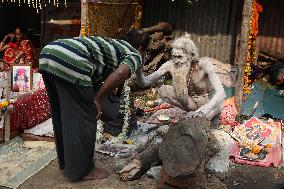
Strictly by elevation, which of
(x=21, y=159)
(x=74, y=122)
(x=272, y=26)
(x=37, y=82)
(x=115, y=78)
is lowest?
(x=21, y=159)

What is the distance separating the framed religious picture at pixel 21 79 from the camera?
7996 mm

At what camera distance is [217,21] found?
11148 mm

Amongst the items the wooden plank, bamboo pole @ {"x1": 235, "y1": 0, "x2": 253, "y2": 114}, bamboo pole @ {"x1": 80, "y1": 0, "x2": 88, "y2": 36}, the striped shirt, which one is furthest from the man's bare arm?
bamboo pole @ {"x1": 80, "y1": 0, "x2": 88, "y2": 36}

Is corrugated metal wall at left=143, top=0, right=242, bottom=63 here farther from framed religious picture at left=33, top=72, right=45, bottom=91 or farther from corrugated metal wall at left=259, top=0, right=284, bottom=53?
framed religious picture at left=33, top=72, right=45, bottom=91

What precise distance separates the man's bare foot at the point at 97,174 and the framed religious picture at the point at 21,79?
392cm

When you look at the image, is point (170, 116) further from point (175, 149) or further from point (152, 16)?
point (152, 16)

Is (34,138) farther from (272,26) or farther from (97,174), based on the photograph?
(272,26)

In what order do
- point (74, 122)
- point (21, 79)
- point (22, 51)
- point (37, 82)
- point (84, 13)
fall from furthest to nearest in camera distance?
1. point (22, 51)
2. point (84, 13)
3. point (37, 82)
4. point (21, 79)
5. point (74, 122)

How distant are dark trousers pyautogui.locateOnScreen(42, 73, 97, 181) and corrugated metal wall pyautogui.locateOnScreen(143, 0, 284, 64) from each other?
753 centimetres

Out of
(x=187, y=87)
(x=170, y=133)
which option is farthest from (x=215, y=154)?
(x=187, y=87)

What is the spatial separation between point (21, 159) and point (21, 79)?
3.09m

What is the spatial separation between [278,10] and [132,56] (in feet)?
24.9

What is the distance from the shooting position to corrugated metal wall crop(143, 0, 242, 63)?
11.0 meters

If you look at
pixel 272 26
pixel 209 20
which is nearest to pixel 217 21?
pixel 209 20
